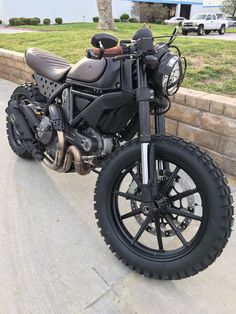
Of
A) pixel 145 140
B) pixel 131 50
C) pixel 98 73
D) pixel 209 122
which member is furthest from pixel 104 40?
pixel 209 122

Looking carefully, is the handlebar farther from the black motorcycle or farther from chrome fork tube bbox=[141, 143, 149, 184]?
chrome fork tube bbox=[141, 143, 149, 184]

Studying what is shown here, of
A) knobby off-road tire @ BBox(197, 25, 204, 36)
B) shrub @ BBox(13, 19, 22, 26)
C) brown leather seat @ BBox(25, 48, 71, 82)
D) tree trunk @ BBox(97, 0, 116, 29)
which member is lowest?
knobby off-road tire @ BBox(197, 25, 204, 36)

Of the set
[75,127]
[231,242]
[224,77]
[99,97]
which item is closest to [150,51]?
[99,97]

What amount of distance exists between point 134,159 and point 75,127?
2.27 feet

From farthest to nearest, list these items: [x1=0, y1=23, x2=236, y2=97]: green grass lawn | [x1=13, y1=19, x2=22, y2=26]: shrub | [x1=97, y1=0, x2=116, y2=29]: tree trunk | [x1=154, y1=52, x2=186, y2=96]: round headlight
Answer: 1. [x1=13, y1=19, x2=22, y2=26]: shrub
2. [x1=97, y1=0, x2=116, y2=29]: tree trunk
3. [x1=0, y1=23, x2=236, y2=97]: green grass lawn
4. [x1=154, y1=52, x2=186, y2=96]: round headlight

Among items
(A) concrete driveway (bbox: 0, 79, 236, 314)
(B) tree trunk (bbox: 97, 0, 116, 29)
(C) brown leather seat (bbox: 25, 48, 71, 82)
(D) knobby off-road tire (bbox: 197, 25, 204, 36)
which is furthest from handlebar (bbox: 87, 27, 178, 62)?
(D) knobby off-road tire (bbox: 197, 25, 204, 36)

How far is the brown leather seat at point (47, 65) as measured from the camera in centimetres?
266

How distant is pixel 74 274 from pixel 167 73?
4.35 feet

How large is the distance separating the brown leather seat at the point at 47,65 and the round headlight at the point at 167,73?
0.87 m

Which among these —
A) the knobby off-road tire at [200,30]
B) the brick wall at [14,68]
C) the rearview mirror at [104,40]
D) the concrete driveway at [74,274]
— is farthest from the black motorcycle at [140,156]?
the knobby off-road tire at [200,30]

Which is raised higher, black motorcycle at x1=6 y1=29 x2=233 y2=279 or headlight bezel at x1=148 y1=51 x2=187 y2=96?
headlight bezel at x1=148 y1=51 x2=187 y2=96

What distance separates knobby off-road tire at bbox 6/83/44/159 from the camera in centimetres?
310

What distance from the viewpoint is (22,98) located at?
3303mm

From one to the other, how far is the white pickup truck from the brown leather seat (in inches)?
850
